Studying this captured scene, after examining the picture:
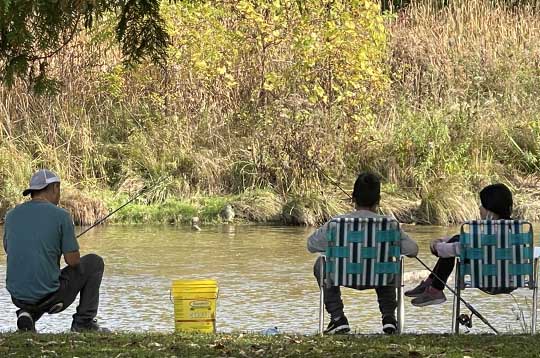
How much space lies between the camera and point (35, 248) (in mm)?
7312

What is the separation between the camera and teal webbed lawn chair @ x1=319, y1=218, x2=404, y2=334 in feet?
23.6

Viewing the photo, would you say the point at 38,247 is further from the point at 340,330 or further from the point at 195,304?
the point at 340,330

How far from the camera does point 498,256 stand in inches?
284

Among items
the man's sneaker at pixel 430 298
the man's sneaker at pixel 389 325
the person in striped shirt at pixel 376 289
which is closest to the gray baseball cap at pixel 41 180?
the person in striped shirt at pixel 376 289

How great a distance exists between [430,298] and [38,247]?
7.76 feet

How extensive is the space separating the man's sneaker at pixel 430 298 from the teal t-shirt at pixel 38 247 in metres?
2.11

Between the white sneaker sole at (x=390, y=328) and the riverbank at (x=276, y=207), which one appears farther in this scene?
the riverbank at (x=276, y=207)

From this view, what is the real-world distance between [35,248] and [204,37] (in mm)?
10052

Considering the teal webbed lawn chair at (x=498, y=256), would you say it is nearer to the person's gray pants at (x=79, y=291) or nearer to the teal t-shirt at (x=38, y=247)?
the person's gray pants at (x=79, y=291)

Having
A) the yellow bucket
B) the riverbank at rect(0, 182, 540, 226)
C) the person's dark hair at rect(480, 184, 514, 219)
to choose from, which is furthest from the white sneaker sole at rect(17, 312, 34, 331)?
the riverbank at rect(0, 182, 540, 226)

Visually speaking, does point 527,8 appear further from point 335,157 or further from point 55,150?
point 55,150

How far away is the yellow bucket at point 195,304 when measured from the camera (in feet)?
24.3

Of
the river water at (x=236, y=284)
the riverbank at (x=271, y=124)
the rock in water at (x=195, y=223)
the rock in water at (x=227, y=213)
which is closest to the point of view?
the river water at (x=236, y=284)

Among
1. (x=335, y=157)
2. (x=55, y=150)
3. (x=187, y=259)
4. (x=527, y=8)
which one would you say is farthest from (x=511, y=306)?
(x=527, y=8)
